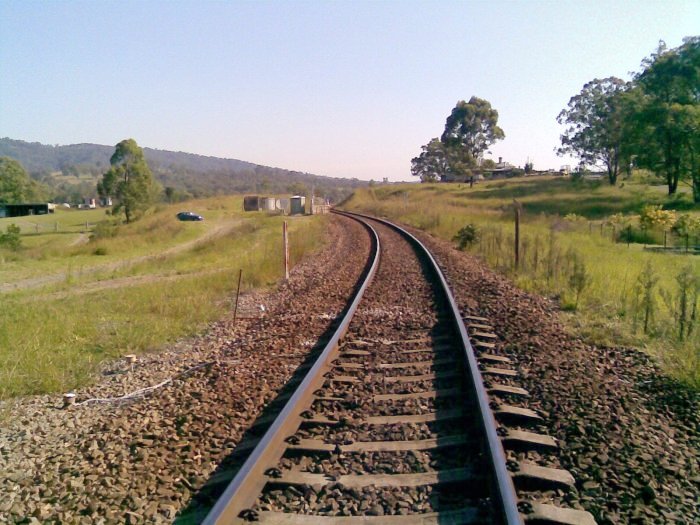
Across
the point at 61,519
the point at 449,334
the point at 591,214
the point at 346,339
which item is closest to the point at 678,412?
the point at 449,334

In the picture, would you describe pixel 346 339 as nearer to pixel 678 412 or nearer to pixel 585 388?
pixel 585 388

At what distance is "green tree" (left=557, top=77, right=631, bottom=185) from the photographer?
214 feet

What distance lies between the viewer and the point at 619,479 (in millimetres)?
3820

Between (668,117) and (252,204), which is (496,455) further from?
(252,204)

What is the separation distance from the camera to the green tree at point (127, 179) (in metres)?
66.0

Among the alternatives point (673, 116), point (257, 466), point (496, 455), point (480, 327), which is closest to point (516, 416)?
point (496, 455)

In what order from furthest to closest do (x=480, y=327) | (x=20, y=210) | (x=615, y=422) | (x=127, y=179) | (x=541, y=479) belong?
(x=20, y=210) < (x=127, y=179) < (x=480, y=327) < (x=615, y=422) < (x=541, y=479)

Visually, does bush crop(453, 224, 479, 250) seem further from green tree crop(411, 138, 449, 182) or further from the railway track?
green tree crop(411, 138, 449, 182)

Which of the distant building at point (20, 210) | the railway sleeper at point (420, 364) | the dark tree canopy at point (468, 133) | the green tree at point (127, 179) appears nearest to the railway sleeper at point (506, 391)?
the railway sleeper at point (420, 364)

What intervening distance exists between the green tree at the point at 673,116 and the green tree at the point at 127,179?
5159 cm

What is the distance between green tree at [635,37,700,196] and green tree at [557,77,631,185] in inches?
607

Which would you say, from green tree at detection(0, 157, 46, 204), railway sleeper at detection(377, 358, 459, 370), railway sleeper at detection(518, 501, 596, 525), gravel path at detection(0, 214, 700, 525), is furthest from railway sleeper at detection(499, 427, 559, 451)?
green tree at detection(0, 157, 46, 204)

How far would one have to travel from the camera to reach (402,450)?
424cm

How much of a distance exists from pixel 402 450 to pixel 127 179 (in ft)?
224
